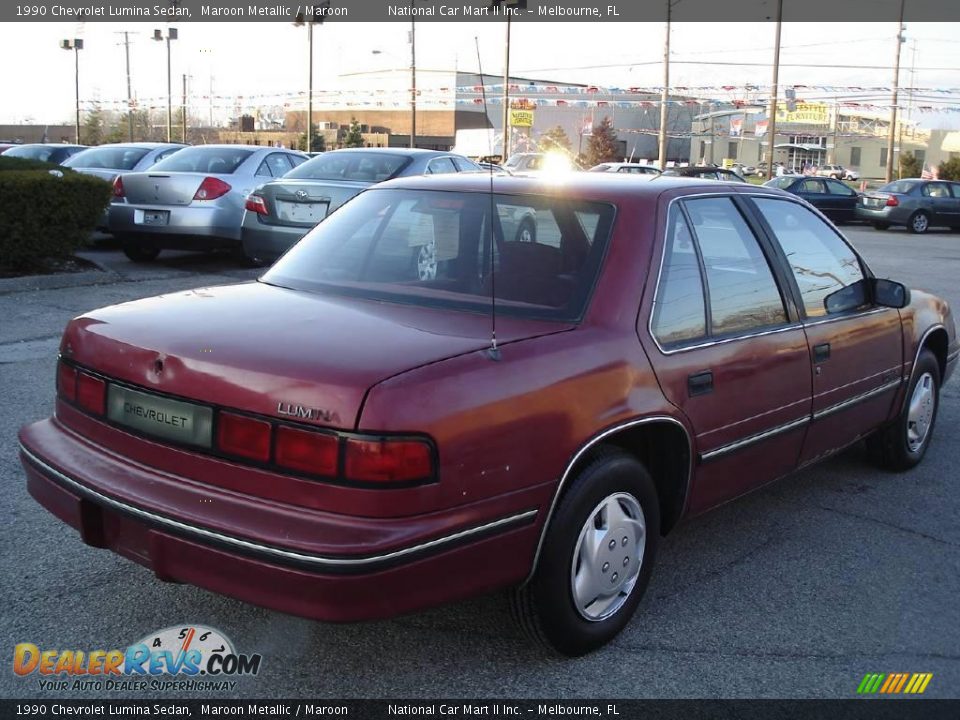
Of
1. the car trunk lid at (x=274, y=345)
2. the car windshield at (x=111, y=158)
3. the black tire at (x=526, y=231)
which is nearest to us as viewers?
the car trunk lid at (x=274, y=345)

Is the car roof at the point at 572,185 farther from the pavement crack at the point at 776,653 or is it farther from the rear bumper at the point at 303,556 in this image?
the pavement crack at the point at 776,653

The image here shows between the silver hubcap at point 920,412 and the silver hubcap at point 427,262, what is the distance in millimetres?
2944

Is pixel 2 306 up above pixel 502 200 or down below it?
below

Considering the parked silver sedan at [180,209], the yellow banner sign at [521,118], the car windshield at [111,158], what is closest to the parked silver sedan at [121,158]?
the car windshield at [111,158]

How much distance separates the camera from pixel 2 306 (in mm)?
9492

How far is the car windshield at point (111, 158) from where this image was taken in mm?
15595

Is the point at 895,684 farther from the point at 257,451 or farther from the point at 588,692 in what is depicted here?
the point at 257,451

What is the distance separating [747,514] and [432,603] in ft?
8.30

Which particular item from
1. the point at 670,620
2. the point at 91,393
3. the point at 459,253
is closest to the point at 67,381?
the point at 91,393

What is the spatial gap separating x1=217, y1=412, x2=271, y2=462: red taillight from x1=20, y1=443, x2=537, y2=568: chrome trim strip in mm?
236

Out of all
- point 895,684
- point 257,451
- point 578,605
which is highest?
point 257,451

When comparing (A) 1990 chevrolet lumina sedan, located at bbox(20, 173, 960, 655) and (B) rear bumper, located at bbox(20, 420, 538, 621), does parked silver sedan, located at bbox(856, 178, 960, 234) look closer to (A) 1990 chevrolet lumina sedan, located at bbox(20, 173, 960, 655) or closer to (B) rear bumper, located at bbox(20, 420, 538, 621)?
(A) 1990 chevrolet lumina sedan, located at bbox(20, 173, 960, 655)

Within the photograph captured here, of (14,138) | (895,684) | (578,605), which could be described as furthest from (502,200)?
(14,138)

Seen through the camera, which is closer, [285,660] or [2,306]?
[285,660]
